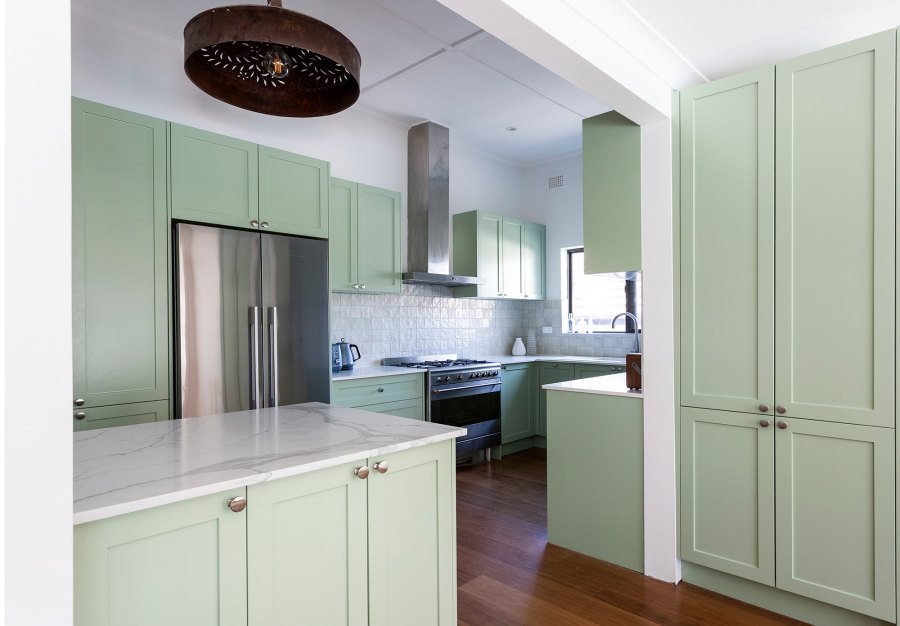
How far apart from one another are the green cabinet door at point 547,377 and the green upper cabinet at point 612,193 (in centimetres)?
220

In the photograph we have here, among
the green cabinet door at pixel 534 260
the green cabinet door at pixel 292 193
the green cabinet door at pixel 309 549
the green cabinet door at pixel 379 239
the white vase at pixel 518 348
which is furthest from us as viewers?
the white vase at pixel 518 348

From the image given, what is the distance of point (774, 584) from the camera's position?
237cm

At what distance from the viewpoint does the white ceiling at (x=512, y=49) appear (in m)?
2.38

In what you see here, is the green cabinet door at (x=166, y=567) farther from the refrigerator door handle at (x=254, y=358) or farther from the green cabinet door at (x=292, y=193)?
the green cabinet door at (x=292, y=193)

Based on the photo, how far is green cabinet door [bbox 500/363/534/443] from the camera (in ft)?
16.3

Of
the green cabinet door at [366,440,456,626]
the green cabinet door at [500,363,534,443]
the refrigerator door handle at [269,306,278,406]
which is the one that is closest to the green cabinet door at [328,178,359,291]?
the refrigerator door handle at [269,306,278,406]

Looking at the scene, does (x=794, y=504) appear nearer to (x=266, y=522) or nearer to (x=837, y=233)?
(x=837, y=233)

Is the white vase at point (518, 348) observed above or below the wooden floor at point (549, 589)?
above

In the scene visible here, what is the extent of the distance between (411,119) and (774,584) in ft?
13.6

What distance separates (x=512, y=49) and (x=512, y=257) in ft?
7.95

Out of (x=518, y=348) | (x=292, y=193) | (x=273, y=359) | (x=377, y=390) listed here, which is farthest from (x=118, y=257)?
(x=518, y=348)

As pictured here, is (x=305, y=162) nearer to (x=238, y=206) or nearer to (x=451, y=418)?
(x=238, y=206)

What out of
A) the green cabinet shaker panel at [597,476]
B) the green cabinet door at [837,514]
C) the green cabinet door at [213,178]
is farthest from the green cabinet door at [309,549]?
the green cabinet door at [213,178]

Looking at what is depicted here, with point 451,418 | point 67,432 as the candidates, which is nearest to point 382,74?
point 451,418
